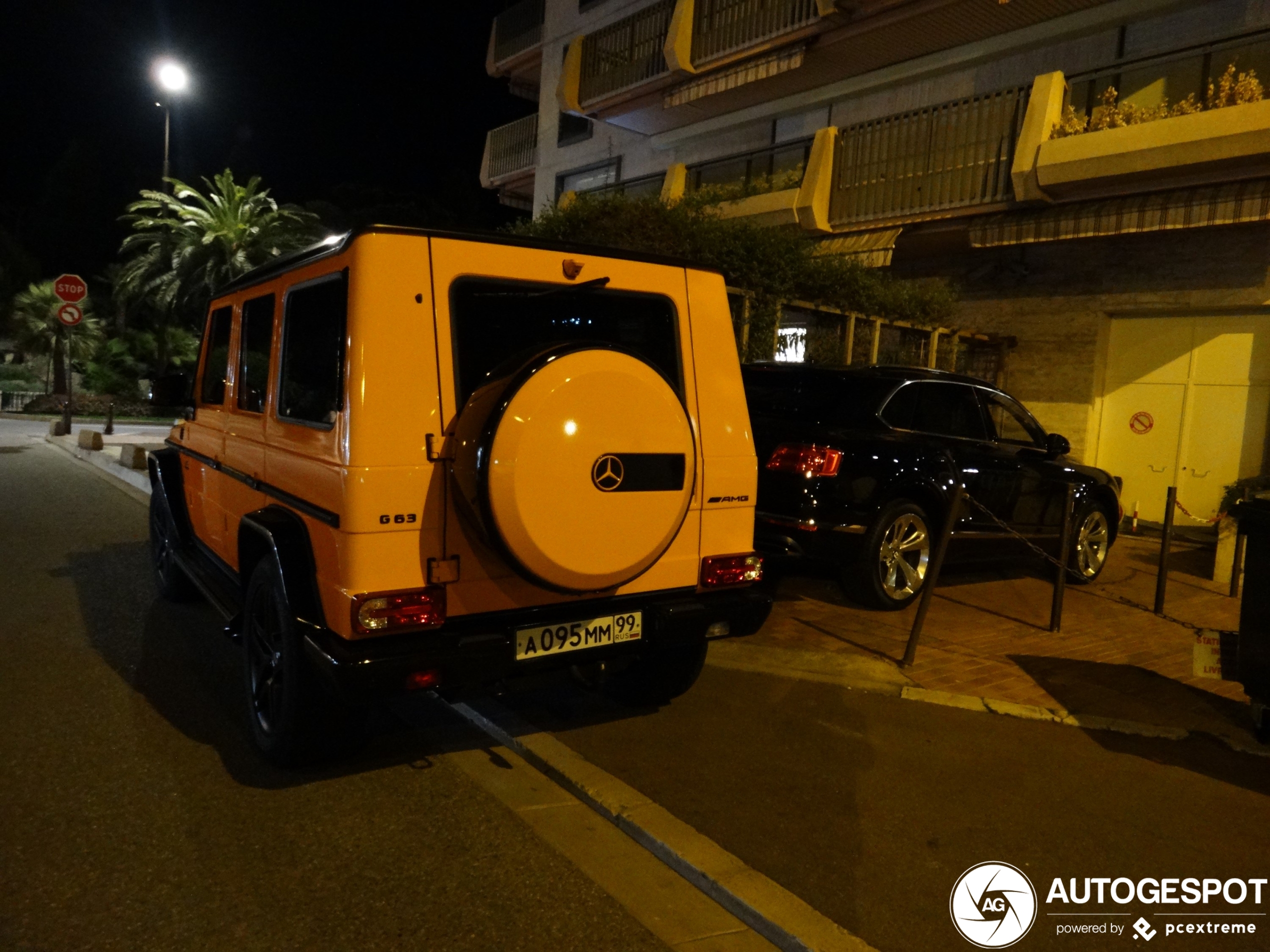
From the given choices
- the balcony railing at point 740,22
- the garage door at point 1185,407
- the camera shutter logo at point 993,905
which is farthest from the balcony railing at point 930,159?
the camera shutter logo at point 993,905

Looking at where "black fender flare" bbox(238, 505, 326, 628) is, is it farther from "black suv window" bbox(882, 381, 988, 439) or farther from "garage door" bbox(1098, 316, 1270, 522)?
"garage door" bbox(1098, 316, 1270, 522)

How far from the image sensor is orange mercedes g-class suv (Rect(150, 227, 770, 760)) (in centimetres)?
337

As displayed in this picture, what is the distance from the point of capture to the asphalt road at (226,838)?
2873 mm

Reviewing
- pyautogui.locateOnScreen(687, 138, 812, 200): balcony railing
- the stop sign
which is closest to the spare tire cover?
pyautogui.locateOnScreen(687, 138, 812, 200): balcony railing

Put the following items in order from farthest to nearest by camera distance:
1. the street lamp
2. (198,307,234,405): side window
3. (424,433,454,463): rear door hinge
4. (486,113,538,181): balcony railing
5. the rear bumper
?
(486,113,538,181): balcony railing, the street lamp, (198,307,234,405): side window, (424,433,454,463): rear door hinge, the rear bumper

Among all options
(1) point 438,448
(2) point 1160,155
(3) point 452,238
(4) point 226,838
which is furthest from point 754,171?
(4) point 226,838

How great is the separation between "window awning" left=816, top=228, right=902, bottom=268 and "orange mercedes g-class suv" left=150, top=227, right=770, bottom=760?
10.3 meters

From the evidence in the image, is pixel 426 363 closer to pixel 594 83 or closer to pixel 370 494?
pixel 370 494

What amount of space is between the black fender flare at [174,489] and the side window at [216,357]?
2.17 feet

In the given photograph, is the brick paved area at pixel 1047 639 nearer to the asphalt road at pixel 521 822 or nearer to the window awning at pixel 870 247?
the asphalt road at pixel 521 822

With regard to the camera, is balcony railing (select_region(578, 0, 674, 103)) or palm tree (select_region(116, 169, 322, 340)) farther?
palm tree (select_region(116, 169, 322, 340))

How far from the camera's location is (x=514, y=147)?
26156 millimetres

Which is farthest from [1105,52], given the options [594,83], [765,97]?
[594,83]

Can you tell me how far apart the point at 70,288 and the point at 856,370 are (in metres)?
16.5
